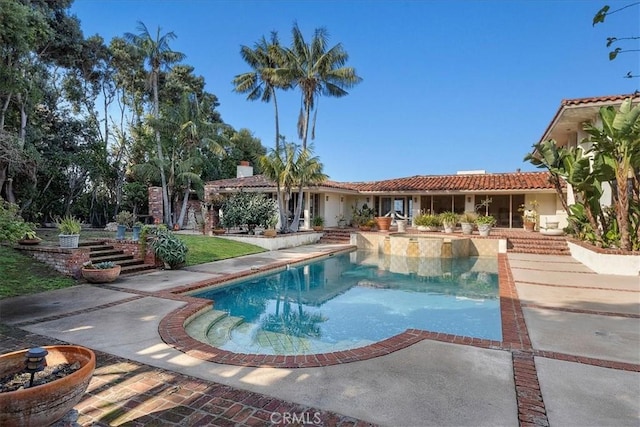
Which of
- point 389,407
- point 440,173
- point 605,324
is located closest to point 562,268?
point 605,324

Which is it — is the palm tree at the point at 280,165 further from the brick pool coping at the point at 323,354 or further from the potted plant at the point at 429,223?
the brick pool coping at the point at 323,354

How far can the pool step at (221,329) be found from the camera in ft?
20.0

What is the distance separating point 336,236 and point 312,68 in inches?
435

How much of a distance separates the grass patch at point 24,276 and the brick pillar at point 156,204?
46.1ft

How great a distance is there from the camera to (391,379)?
12.9ft

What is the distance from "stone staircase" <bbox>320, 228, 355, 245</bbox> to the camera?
21.8m

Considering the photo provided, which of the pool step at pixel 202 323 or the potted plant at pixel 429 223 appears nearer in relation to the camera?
the pool step at pixel 202 323

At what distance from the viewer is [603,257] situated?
1081 cm

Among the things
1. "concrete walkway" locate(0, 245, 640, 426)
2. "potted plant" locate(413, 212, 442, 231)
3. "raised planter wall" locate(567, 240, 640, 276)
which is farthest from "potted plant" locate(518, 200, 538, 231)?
"concrete walkway" locate(0, 245, 640, 426)

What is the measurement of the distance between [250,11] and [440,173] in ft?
64.2

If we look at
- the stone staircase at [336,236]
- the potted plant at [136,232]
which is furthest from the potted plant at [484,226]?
the potted plant at [136,232]

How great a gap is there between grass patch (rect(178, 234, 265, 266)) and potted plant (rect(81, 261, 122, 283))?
302 centimetres

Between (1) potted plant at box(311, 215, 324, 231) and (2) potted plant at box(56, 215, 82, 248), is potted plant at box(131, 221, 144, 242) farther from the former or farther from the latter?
(1) potted plant at box(311, 215, 324, 231)

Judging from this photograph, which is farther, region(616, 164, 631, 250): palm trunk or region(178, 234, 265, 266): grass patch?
region(178, 234, 265, 266): grass patch
